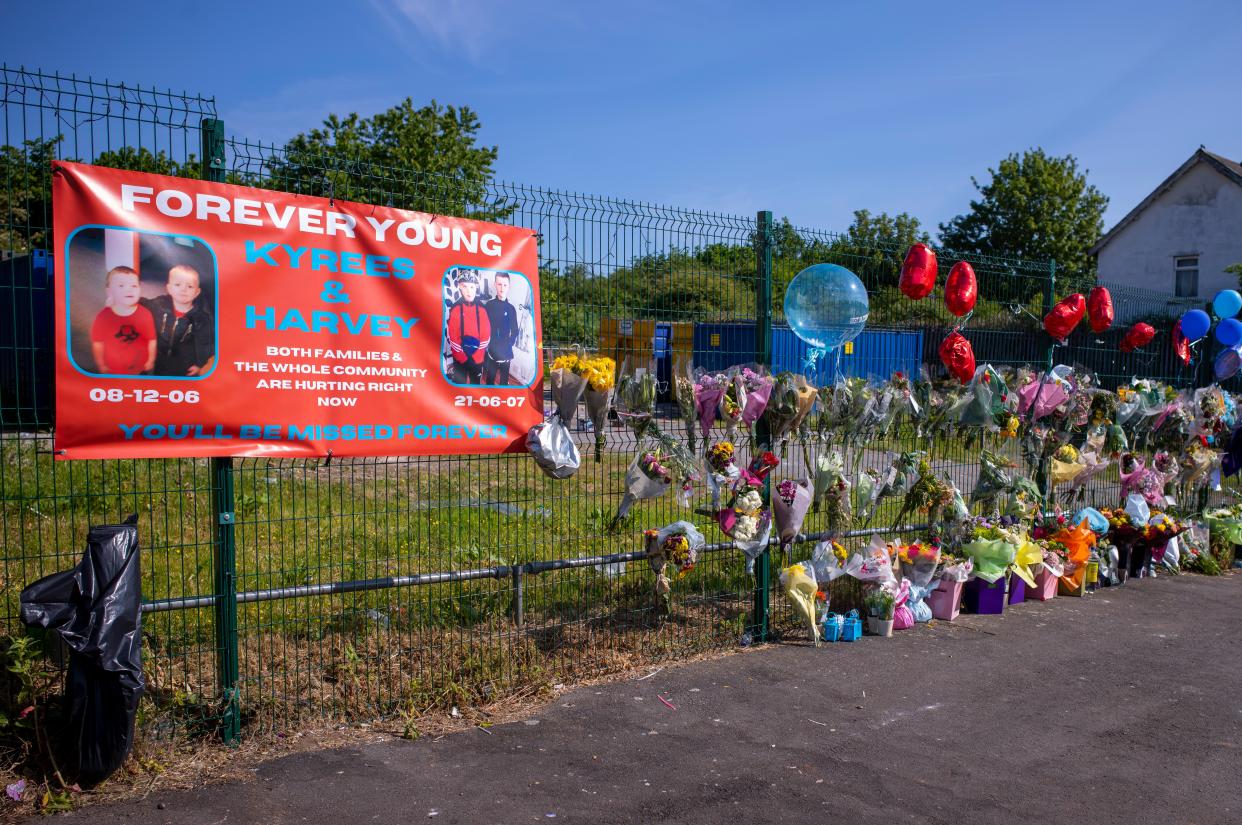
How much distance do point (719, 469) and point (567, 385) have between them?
1230mm

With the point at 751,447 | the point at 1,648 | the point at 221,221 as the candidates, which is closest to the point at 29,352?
the point at 221,221

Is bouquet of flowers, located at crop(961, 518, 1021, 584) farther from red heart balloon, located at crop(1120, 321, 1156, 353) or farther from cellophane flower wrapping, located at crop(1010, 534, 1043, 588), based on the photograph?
red heart balloon, located at crop(1120, 321, 1156, 353)

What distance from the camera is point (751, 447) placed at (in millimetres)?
6184

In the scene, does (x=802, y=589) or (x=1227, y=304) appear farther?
(x=1227, y=304)

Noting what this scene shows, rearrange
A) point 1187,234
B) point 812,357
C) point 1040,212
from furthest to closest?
1. point 1040,212
2. point 1187,234
3. point 812,357

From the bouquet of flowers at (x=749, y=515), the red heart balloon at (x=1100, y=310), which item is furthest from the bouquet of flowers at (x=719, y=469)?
the red heart balloon at (x=1100, y=310)

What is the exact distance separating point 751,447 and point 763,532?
579 mm

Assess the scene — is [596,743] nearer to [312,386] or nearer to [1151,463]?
[312,386]

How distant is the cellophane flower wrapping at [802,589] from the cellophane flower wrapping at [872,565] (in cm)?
33

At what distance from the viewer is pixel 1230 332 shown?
31.5 ft

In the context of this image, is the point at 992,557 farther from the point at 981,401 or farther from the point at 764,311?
the point at 764,311

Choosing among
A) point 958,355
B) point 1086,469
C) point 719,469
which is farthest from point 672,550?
point 1086,469

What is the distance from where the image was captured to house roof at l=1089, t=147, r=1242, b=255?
23.7m

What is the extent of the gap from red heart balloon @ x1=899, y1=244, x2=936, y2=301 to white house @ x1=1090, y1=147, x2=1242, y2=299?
20452 millimetres
